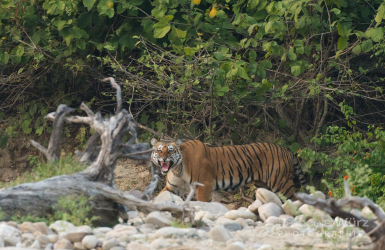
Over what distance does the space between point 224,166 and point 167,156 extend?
2.94ft

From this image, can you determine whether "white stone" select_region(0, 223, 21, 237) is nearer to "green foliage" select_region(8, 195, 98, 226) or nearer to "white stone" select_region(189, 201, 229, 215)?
"green foliage" select_region(8, 195, 98, 226)

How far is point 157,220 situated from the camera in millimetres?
4492

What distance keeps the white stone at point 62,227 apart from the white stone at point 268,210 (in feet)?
6.23

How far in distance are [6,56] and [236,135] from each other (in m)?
3.44

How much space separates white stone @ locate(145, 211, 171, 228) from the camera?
449cm

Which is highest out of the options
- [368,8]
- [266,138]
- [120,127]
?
[368,8]

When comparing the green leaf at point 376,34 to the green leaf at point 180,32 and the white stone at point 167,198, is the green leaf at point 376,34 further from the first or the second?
the white stone at point 167,198

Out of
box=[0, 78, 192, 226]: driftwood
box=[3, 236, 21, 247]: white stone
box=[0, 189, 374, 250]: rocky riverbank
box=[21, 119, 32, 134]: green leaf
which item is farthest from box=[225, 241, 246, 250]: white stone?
box=[21, 119, 32, 134]: green leaf

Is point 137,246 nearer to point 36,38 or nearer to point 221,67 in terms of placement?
point 221,67

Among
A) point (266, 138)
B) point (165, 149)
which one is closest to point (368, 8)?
point (266, 138)

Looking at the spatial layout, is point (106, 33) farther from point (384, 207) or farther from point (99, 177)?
point (384, 207)

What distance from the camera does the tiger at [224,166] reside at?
789 cm

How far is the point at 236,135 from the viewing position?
9008 millimetres

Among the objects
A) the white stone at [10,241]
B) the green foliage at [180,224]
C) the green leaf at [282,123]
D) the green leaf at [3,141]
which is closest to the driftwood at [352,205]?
the green foliage at [180,224]
